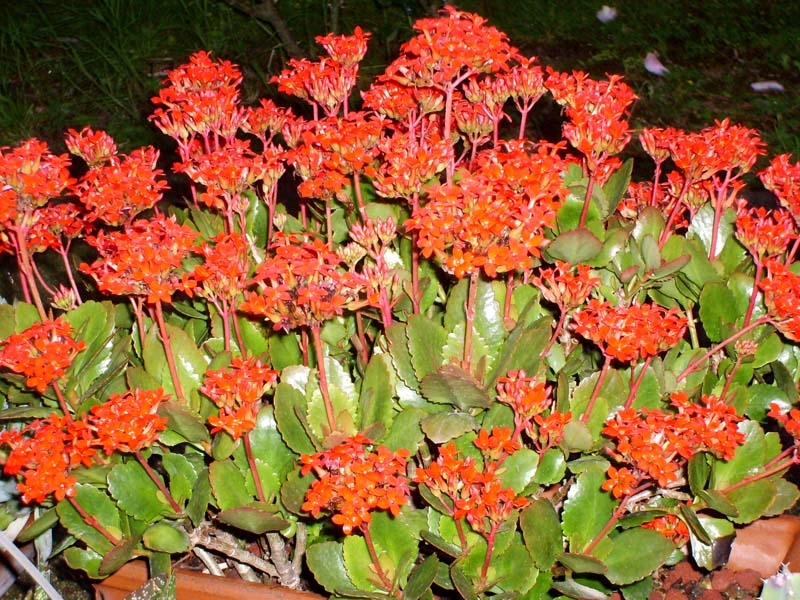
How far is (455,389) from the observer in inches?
50.1

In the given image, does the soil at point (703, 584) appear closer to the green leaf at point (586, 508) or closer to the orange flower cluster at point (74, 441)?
the green leaf at point (586, 508)

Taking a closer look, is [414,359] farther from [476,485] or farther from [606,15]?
[606,15]

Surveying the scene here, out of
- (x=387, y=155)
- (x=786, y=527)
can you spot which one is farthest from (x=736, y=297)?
(x=387, y=155)

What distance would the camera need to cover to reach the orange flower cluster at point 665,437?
1145mm

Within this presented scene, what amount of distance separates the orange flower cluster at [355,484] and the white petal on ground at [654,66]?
149 inches

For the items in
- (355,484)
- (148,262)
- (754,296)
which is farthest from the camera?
(754,296)

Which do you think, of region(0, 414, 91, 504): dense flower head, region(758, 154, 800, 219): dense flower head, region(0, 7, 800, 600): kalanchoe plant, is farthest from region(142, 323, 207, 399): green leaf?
region(758, 154, 800, 219): dense flower head

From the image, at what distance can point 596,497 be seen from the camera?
1349 mm

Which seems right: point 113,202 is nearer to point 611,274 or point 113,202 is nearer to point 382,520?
point 382,520

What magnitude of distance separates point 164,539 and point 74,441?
250mm

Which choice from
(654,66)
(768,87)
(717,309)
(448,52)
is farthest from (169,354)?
(768,87)

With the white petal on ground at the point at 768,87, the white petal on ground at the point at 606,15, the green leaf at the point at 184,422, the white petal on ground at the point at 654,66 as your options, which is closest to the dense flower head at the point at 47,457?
the green leaf at the point at 184,422

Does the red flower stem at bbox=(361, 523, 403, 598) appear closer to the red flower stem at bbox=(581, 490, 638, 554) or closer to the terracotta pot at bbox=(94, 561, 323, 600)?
the terracotta pot at bbox=(94, 561, 323, 600)

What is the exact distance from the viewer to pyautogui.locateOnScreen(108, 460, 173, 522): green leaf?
133cm
